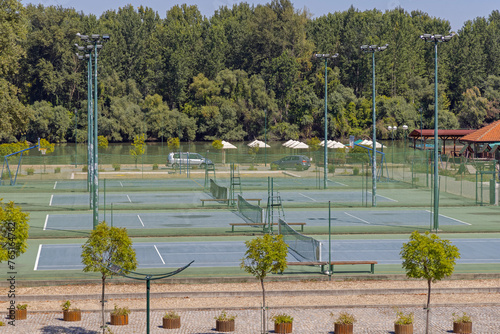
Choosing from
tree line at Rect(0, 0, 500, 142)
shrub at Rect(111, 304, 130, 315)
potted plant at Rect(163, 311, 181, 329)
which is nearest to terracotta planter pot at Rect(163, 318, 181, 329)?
potted plant at Rect(163, 311, 181, 329)

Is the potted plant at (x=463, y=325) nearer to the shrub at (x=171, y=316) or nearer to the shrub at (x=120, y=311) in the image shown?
the shrub at (x=171, y=316)

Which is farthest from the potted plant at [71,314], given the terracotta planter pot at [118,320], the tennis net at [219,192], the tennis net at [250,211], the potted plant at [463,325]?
the tennis net at [219,192]

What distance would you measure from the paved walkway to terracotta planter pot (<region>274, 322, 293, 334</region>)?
32 cm

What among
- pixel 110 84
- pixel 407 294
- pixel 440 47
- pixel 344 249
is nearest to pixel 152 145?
pixel 110 84

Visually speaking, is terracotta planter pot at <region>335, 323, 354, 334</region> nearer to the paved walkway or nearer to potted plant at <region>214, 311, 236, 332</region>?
the paved walkway

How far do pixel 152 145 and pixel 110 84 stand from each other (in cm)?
1345

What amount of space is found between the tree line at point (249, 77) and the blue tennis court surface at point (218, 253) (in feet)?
271

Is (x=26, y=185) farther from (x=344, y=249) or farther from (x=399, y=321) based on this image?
(x=399, y=321)

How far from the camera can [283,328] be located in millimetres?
17344

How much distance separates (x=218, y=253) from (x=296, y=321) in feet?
31.3

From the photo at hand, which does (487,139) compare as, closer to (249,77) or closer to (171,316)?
(171,316)

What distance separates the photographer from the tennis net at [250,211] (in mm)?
34688

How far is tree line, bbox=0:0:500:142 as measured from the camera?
11900 cm

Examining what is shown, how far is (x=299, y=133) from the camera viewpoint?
126 metres
